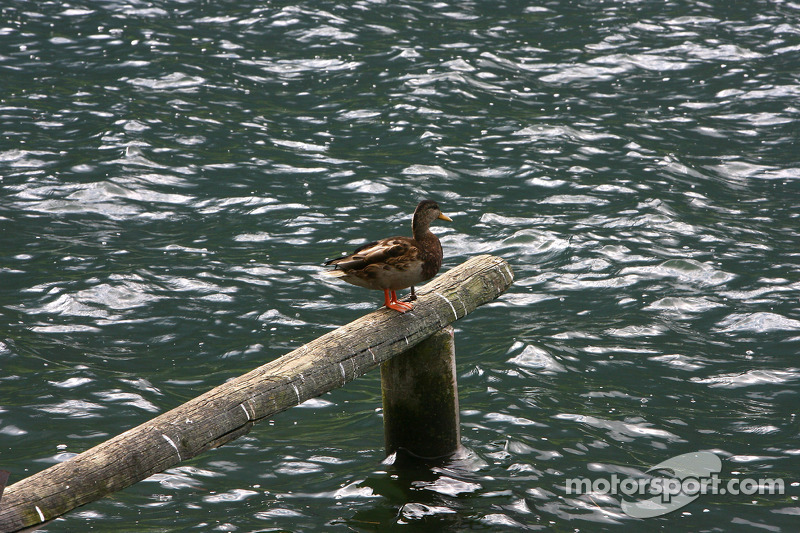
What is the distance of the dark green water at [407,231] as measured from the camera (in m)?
6.91

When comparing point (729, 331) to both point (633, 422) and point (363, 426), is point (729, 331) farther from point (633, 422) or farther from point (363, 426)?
point (363, 426)

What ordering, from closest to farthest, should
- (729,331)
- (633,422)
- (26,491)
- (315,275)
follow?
(26,491), (633,422), (729,331), (315,275)

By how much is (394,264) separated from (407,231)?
5.53 m

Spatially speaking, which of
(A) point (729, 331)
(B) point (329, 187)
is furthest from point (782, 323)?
(B) point (329, 187)

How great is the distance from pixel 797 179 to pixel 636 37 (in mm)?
6508

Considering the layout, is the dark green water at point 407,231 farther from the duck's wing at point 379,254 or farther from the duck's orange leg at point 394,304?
the duck's wing at point 379,254

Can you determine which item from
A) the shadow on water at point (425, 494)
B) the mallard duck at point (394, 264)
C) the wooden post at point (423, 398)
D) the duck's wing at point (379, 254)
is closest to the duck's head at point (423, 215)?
the mallard duck at point (394, 264)

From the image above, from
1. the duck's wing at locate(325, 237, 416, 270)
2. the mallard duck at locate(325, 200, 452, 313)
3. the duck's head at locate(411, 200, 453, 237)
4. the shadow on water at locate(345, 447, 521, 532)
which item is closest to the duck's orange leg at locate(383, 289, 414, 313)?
the mallard duck at locate(325, 200, 452, 313)

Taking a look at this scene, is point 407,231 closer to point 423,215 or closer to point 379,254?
point 423,215

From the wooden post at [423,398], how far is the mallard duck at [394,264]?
55 centimetres

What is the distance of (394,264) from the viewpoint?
5727mm

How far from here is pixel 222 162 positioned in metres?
13.4

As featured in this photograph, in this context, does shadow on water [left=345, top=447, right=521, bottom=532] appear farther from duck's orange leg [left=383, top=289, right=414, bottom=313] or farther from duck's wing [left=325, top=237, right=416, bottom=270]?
duck's wing [left=325, top=237, right=416, bottom=270]

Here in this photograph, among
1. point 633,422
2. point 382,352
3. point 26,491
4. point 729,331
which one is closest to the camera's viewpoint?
point 26,491
